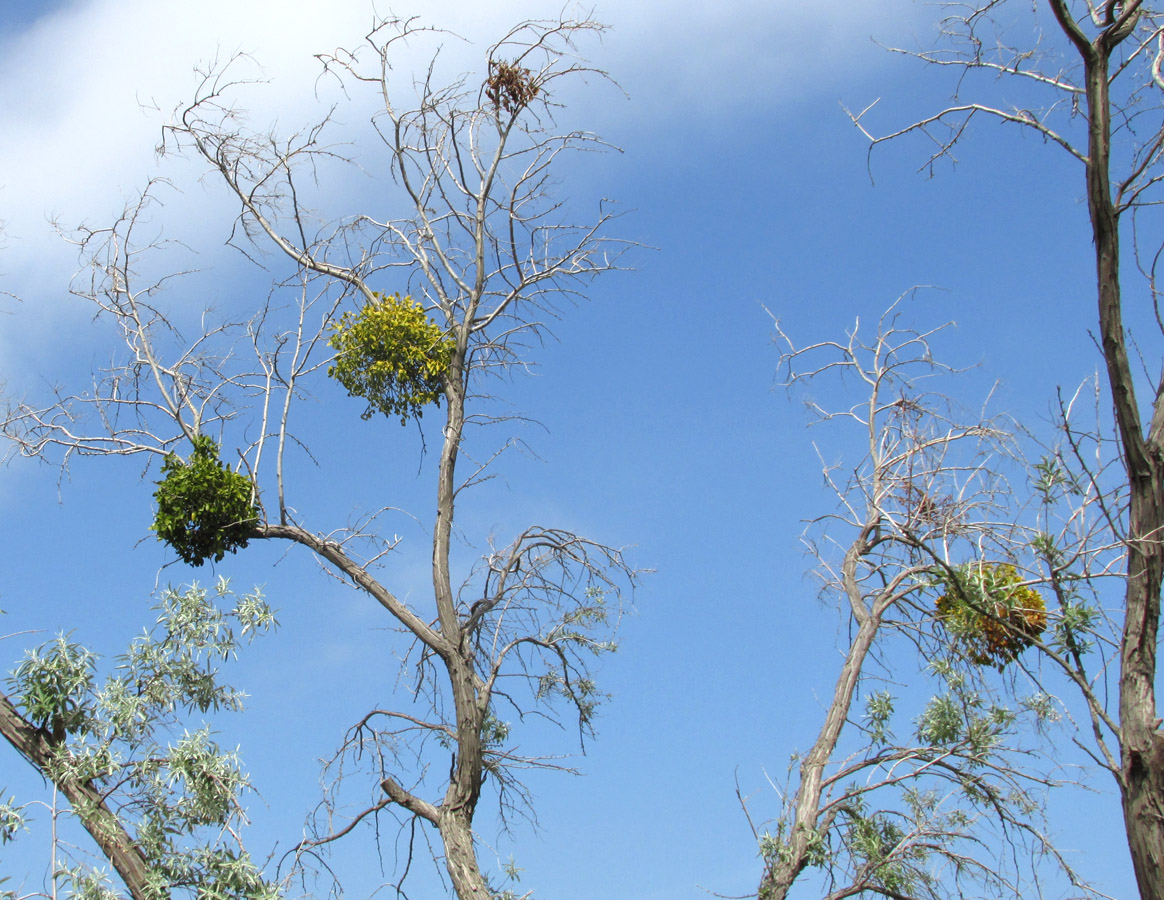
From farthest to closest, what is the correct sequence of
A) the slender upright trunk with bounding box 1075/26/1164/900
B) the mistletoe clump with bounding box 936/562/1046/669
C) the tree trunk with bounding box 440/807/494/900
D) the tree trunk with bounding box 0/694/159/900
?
1. the tree trunk with bounding box 440/807/494/900
2. the tree trunk with bounding box 0/694/159/900
3. the mistletoe clump with bounding box 936/562/1046/669
4. the slender upright trunk with bounding box 1075/26/1164/900

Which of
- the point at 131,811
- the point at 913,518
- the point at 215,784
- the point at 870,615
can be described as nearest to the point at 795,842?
the point at 870,615

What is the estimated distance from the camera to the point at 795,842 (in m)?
7.07

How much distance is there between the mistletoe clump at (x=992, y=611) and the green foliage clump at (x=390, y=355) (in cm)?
404

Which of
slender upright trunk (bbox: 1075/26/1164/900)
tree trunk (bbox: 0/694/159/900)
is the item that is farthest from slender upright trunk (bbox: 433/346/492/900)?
slender upright trunk (bbox: 1075/26/1164/900)

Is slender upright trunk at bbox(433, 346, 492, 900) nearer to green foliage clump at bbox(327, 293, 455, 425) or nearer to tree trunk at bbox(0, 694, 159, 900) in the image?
green foliage clump at bbox(327, 293, 455, 425)

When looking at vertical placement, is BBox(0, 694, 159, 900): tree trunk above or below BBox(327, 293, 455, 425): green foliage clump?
below

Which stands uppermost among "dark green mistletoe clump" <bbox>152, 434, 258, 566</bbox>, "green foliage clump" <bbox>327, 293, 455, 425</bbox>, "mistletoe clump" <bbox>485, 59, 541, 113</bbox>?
"mistletoe clump" <bbox>485, 59, 541, 113</bbox>

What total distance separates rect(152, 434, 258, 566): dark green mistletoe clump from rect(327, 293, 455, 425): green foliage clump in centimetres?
113

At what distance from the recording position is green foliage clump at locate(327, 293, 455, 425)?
799 centimetres

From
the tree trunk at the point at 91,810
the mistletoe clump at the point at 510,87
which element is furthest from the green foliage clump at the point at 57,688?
the mistletoe clump at the point at 510,87

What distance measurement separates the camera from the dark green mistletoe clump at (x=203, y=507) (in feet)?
23.8

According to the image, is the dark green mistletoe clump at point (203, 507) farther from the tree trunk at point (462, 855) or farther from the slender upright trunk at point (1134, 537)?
the slender upright trunk at point (1134, 537)

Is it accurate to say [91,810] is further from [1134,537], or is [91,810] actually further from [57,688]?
[1134,537]

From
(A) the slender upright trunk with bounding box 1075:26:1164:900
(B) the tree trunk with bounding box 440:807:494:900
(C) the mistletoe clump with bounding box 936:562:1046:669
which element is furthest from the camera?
(B) the tree trunk with bounding box 440:807:494:900
